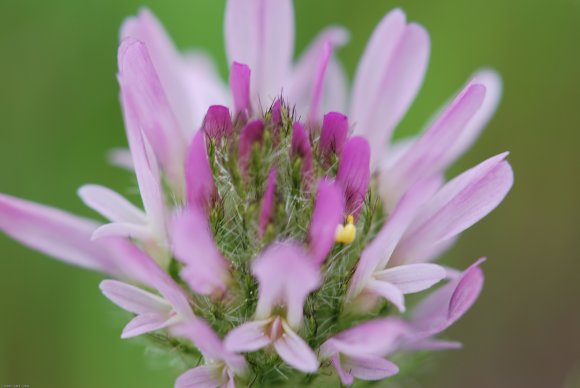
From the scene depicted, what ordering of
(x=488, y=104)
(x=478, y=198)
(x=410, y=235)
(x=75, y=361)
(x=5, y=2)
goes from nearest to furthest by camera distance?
(x=478, y=198)
(x=410, y=235)
(x=488, y=104)
(x=75, y=361)
(x=5, y=2)

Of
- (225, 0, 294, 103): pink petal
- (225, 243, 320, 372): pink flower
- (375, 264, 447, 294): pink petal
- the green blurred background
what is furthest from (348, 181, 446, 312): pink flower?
the green blurred background

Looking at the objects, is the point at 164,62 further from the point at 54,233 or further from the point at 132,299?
the point at 132,299

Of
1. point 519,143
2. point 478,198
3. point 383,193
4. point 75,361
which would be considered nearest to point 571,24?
point 519,143

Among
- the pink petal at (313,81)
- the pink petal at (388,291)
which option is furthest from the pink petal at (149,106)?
the pink petal at (388,291)

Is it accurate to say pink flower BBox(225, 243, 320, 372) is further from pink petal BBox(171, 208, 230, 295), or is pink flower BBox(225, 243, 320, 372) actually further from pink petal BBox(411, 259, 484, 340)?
pink petal BBox(411, 259, 484, 340)

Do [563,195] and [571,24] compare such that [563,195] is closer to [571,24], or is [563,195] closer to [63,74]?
[571,24]

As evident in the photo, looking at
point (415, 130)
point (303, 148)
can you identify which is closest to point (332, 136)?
point (303, 148)
